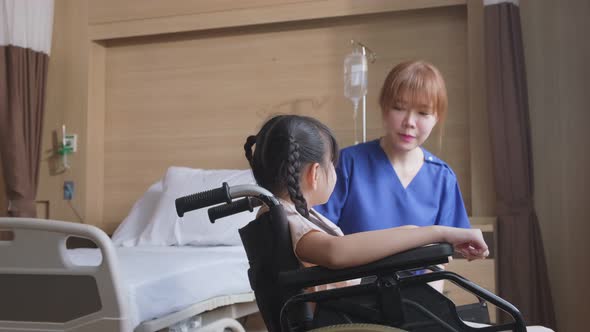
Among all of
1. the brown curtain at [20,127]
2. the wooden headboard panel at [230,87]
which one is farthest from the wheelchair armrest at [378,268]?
the brown curtain at [20,127]

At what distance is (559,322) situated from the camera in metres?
2.96

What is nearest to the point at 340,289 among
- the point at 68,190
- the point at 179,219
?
the point at 179,219

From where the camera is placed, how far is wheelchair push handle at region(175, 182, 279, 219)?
3.78ft

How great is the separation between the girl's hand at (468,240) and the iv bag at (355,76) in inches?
78.1

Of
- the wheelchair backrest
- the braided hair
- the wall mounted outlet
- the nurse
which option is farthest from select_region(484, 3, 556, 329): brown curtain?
the wall mounted outlet

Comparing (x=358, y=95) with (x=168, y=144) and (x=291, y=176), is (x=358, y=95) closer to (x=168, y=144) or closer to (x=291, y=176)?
(x=168, y=144)

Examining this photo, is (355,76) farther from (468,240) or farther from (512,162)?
(468,240)

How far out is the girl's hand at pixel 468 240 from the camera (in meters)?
1.15

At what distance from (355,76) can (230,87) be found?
2.66 feet

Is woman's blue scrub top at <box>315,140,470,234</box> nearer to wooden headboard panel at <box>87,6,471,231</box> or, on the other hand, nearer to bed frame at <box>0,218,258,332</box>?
bed frame at <box>0,218,258,332</box>

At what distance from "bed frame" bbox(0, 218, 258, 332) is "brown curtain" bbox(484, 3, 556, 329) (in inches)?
63.4

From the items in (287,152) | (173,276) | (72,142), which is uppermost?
(72,142)

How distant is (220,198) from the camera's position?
1159 millimetres

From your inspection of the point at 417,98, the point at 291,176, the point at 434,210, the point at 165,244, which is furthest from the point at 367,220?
the point at 165,244
